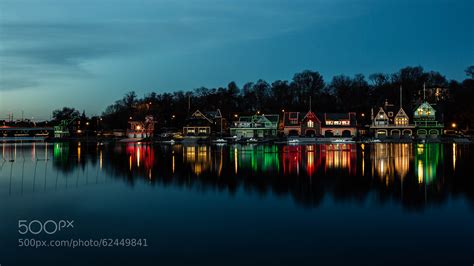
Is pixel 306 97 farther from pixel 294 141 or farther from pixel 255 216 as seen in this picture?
pixel 255 216

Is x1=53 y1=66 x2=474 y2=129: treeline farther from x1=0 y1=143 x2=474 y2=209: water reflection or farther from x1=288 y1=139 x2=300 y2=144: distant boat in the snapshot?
x1=0 y1=143 x2=474 y2=209: water reflection

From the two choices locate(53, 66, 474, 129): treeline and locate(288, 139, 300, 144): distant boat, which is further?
locate(53, 66, 474, 129): treeline

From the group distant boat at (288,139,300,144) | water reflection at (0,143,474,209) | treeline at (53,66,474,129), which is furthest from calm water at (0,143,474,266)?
treeline at (53,66,474,129)

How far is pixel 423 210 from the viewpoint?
14945mm

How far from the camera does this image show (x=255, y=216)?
14492mm

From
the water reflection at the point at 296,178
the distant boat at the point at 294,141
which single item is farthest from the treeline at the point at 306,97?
the water reflection at the point at 296,178

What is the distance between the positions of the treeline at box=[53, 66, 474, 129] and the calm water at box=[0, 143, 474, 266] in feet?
225

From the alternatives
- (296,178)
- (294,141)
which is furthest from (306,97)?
(296,178)

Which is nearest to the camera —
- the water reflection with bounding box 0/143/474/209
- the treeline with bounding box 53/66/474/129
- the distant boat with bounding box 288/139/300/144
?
the water reflection with bounding box 0/143/474/209

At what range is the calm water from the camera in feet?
34.2

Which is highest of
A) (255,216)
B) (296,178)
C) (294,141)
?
(294,141)

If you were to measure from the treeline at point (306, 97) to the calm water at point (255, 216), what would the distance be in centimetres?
6859

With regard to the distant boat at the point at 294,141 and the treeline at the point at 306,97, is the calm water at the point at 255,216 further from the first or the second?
the treeline at the point at 306,97

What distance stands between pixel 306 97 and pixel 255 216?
9051 cm
